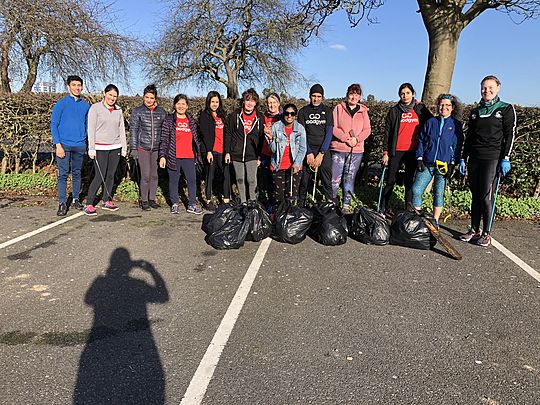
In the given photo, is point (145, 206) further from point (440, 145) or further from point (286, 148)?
point (440, 145)

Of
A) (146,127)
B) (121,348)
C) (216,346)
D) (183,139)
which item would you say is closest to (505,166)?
(216,346)

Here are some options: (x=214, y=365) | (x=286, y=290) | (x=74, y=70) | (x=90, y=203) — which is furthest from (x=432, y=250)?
(x=74, y=70)

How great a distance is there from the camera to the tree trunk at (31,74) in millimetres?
10570

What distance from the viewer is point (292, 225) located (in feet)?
17.7

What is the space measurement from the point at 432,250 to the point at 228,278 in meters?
2.67

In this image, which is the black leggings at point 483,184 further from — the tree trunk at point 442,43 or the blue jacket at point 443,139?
the tree trunk at point 442,43

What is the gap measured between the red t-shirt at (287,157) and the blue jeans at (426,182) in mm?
1843

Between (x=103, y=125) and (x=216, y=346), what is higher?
(x=103, y=125)

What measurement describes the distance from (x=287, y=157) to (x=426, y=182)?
6.66 ft

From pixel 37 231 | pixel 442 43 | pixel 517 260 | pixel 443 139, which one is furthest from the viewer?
pixel 442 43

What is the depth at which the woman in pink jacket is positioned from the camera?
642cm

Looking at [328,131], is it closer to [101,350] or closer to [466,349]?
[466,349]

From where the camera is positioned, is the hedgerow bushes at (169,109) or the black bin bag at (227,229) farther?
the hedgerow bushes at (169,109)

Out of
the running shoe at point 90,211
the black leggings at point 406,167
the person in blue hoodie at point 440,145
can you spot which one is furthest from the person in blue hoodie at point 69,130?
the person in blue hoodie at point 440,145
